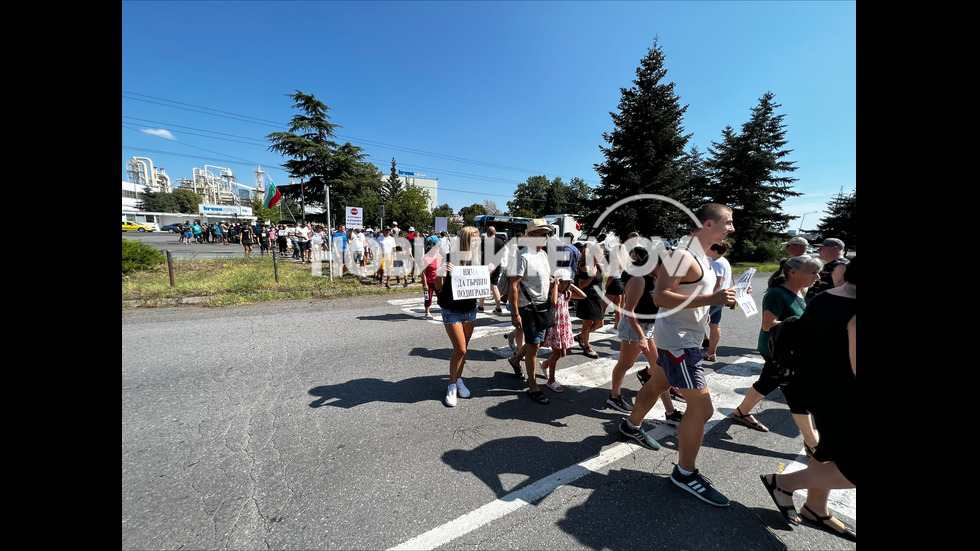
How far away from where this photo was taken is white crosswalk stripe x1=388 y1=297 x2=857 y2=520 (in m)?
2.71

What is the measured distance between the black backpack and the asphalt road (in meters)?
0.95

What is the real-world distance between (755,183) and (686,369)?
30793 millimetres

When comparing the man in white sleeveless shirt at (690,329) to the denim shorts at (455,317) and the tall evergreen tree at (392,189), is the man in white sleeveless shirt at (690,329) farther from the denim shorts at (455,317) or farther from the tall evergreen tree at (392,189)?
the tall evergreen tree at (392,189)

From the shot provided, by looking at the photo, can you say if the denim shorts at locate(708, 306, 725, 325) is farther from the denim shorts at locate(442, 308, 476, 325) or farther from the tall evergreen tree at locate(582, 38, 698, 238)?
the tall evergreen tree at locate(582, 38, 698, 238)

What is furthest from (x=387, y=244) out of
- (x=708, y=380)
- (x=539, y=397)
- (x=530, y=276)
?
(x=708, y=380)

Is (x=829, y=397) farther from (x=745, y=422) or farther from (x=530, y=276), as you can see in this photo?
(x=530, y=276)

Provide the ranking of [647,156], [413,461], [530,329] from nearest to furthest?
[413,461] < [530,329] < [647,156]

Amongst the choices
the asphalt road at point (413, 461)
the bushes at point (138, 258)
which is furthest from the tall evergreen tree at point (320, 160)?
the asphalt road at point (413, 461)

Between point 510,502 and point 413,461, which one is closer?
point 510,502

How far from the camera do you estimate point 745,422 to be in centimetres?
340

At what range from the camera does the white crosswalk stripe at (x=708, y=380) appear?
2709 mm
